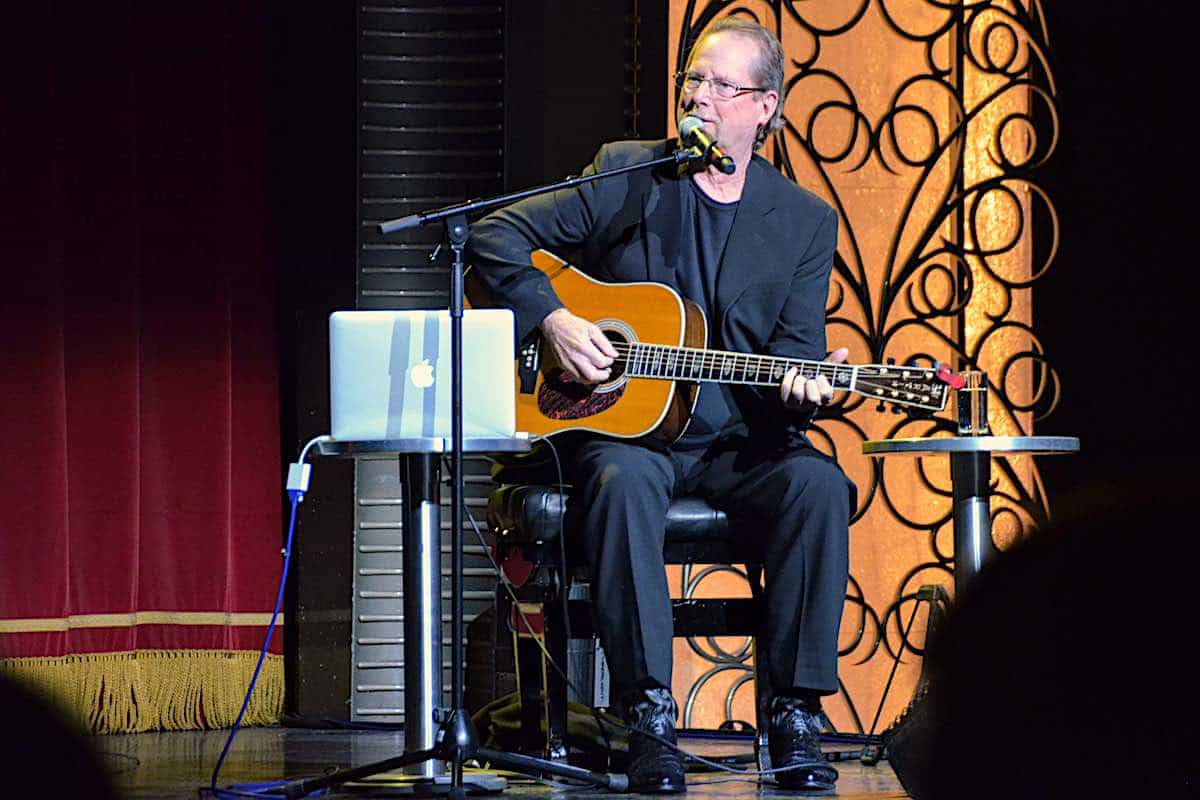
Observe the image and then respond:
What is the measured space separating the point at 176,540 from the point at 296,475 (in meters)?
1.45

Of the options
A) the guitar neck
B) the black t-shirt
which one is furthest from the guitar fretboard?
the black t-shirt

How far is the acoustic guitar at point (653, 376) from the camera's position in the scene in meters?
2.82

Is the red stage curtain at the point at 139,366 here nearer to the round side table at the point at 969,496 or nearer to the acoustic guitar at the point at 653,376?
the acoustic guitar at the point at 653,376

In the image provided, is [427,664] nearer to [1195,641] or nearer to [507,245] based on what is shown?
[507,245]

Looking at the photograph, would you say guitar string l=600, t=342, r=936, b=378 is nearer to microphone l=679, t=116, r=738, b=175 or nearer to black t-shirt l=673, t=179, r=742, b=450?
black t-shirt l=673, t=179, r=742, b=450

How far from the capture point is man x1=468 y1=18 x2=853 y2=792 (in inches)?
104

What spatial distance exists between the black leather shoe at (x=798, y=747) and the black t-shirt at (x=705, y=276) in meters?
0.56

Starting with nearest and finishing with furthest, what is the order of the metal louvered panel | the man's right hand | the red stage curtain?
the man's right hand
the red stage curtain
the metal louvered panel

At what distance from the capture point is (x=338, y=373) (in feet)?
8.28

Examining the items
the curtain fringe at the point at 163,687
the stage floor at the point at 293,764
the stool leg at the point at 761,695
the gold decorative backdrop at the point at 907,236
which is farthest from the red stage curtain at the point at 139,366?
the stool leg at the point at 761,695

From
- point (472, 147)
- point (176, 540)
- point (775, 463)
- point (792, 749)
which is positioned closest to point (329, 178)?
point (472, 147)

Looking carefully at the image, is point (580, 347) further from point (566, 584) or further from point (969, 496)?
point (969, 496)

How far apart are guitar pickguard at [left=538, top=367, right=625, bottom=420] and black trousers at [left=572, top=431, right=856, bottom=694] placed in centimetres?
9

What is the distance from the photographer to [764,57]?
3088 millimetres
